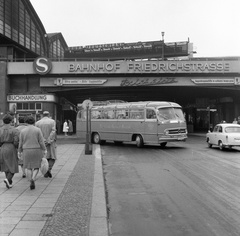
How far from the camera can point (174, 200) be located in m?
6.63

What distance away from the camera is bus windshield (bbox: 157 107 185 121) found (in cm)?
1909

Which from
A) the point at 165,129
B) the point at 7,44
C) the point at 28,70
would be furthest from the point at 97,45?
the point at 165,129

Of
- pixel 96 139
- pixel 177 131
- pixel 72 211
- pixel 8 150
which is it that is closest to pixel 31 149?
pixel 8 150

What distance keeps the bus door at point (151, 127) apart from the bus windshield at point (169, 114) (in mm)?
351

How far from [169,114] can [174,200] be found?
1291 cm

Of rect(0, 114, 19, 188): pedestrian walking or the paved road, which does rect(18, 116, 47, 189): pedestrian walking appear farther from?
the paved road

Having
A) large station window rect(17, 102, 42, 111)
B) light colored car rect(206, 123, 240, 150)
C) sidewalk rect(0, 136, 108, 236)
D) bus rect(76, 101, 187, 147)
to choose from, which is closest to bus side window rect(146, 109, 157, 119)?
bus rect(76, 101, 187, 147)

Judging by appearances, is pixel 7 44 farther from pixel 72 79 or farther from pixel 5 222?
pixel 5 222

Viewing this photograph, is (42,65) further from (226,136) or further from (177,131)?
(226,136)

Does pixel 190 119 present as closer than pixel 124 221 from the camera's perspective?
No

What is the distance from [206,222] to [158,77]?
30309 millimetres

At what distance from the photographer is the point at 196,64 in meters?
34.1

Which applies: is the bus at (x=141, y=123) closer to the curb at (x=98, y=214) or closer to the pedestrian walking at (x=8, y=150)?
the curb at (x=98, y=214)

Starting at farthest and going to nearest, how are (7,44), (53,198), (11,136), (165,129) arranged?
1. (7,44)
2. (165,129)
3. (11,136)
4. (53,198)
